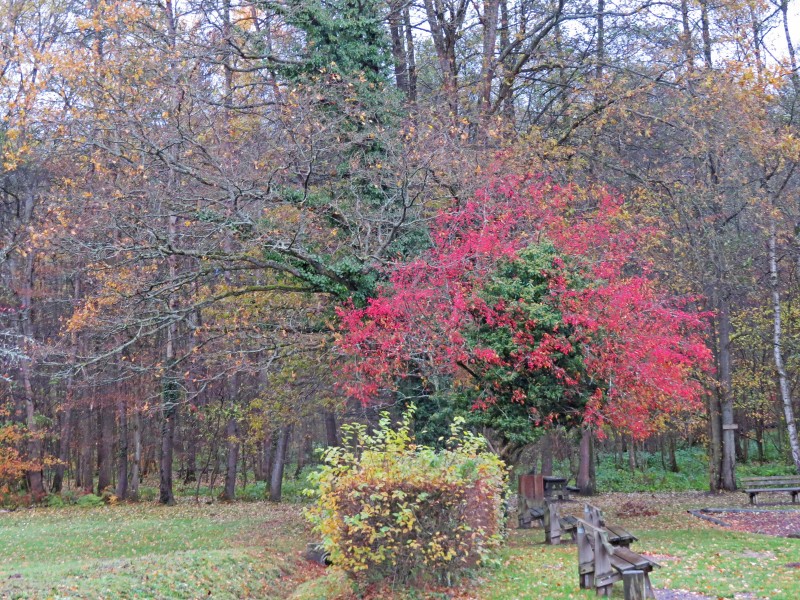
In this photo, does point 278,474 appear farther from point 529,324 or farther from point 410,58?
point 529,324

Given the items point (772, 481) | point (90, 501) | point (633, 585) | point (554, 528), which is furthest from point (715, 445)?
point (90, 501)

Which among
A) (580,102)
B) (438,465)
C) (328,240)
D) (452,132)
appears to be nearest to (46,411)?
(328,240)

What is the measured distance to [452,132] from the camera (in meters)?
17.4

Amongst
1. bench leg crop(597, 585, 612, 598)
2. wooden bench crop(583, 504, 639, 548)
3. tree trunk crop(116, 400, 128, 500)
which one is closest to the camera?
bench leg crop(597, 585, 612, 598)

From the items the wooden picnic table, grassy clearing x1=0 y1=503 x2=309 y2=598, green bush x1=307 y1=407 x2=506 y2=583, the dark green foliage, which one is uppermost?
the dark green foliage

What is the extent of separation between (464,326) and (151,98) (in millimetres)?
7637

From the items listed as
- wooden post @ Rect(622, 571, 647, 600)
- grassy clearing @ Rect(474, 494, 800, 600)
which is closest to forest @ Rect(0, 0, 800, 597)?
grassy clearing @ Rect(474, 494, 800, 600)

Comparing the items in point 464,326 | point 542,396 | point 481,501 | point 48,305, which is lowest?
point 481,501

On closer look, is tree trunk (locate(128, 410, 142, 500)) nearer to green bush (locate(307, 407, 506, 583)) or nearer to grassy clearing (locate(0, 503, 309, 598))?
grassy clearing (locate(0, 503, 309, 598))

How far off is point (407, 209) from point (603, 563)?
31.7 feet

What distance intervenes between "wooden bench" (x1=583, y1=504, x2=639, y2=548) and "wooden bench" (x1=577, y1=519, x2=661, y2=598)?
1.14 meters

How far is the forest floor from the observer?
28.3 feet

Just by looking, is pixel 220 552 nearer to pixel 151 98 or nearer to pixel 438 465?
pixel 438 465

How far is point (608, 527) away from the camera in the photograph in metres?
10.9
